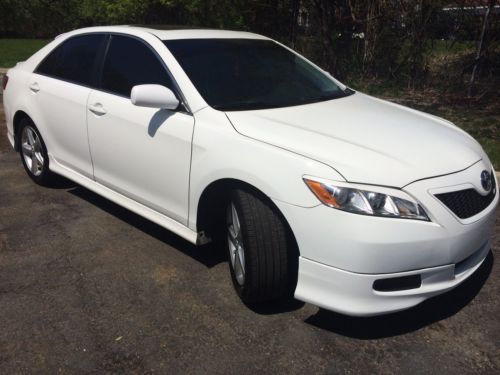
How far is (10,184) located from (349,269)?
13.1 ft

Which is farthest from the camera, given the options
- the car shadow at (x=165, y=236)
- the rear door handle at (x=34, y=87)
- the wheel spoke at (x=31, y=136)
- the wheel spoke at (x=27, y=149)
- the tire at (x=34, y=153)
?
the wheel spoke at (x=27, y=149)

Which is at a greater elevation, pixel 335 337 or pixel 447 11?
pixel 447 11

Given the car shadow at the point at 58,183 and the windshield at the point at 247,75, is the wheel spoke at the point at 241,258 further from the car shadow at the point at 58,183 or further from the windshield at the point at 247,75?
the car shadow at the point at 58,183

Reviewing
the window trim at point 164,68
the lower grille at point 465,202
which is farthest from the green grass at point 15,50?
the lower grille at point 465,202

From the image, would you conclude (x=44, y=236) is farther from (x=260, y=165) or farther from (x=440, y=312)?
(x=440, y=312)

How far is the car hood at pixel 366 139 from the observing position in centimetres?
271

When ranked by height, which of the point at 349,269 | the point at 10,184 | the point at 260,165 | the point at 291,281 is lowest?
the point at 10,184

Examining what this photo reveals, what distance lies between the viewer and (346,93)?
4.18 metres

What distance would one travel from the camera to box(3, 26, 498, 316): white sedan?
104 inches

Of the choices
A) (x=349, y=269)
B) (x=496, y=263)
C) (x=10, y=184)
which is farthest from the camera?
(x=10, y=184)

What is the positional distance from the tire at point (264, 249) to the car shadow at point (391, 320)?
289mm

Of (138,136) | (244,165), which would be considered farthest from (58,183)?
(244,165)

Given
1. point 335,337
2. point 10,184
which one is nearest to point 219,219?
point 335,337

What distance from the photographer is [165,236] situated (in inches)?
164
